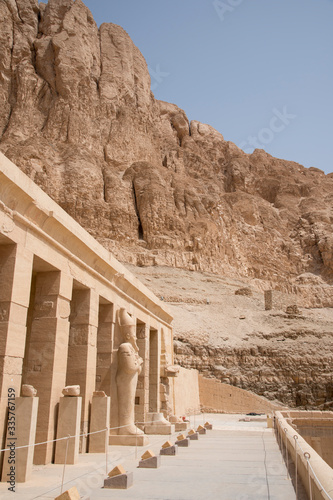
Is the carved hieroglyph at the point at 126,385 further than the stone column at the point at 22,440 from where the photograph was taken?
Yes

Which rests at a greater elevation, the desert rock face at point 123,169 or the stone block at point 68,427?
the desert rock face at point 123,169

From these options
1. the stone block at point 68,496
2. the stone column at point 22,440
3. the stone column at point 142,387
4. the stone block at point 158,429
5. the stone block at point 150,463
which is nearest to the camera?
the stone block at point 68,496

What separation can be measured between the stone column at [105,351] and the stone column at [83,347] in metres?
1.09

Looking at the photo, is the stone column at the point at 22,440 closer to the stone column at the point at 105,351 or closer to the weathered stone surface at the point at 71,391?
the weathered stone surface at the point at 71,391

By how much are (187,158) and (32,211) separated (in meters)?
78.6

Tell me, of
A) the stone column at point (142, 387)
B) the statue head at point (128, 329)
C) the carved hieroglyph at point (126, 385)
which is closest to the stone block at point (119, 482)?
the carved hieroglyph at point (126, 385)

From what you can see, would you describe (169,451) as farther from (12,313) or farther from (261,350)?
(261,350)

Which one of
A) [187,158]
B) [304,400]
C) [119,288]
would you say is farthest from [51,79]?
[119,288]

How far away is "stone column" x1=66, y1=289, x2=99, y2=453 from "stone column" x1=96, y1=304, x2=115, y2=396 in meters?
1.09

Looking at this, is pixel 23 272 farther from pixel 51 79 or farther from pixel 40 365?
pixel 51 79

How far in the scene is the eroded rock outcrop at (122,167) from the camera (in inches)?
2261

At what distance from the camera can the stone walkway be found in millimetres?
5457

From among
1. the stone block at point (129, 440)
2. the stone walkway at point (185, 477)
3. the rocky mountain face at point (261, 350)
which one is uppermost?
the rocky mountain face at point (261, 350)

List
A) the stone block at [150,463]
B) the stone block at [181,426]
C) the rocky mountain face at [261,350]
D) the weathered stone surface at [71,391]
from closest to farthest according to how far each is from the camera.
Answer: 1. the stone block at [150,463]
2. the weathered stone surface at [71,391]
3. the stone block at [181,426]
4. the rocky mountain face at [261,350]
